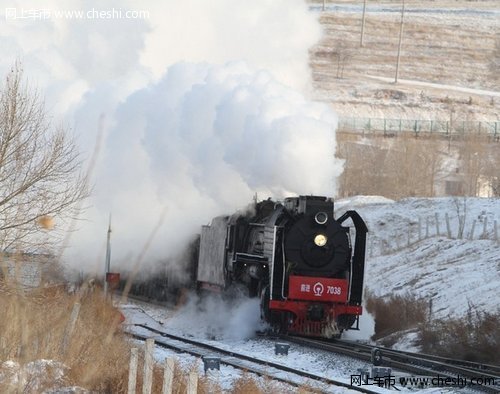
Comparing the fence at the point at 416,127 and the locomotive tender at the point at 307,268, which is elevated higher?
the fence at the point at 416,127

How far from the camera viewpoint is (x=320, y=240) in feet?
74.4

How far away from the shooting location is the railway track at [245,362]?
53.7 ft

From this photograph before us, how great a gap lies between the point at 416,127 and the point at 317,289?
58.8 metres

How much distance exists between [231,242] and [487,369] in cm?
743

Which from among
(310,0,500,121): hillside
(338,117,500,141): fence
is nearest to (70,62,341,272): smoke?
(338,117,500,141): fence

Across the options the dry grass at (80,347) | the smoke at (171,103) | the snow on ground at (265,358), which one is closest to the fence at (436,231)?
the smoke at (171,103)

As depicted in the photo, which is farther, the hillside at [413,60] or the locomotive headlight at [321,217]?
the hillside at [413,60]

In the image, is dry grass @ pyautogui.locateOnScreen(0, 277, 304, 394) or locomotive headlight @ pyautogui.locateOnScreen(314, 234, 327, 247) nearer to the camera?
dry grass @ pyautogui.locateOnScreen(0, 277, 304, 394)

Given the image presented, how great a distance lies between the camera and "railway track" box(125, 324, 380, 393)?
1638 centimetres

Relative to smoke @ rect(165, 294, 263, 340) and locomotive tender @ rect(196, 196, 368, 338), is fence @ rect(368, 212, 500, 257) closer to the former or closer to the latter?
smoke @ rect(165, 294, 263, 340)

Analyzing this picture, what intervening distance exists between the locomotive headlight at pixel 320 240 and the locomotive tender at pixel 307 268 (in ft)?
0.06

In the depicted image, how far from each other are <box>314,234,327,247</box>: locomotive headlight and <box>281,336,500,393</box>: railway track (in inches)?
75.3

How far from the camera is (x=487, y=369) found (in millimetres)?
18547

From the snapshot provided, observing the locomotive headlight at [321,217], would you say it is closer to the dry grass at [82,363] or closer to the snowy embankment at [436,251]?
the snowy embankment at [436,251]
